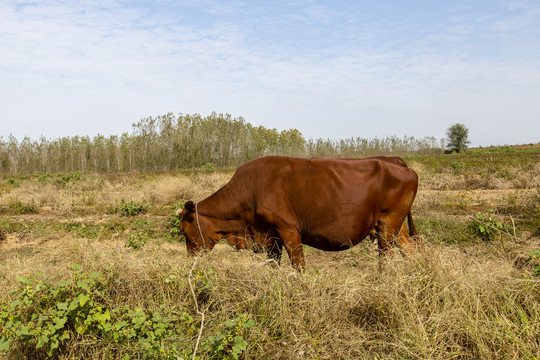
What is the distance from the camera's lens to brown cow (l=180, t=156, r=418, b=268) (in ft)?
17.5

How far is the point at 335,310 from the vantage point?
3795 mm

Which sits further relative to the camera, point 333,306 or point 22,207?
point 22,207

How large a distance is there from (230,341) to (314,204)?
238cm

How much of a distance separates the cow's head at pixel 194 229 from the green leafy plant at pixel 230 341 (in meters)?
2.32

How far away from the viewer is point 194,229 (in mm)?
5836

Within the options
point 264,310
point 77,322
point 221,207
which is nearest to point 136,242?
point 221,207

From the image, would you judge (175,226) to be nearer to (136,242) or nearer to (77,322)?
(136,242)

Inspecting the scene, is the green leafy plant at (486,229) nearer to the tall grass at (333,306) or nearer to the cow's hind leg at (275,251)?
the tall grass at (333,306)

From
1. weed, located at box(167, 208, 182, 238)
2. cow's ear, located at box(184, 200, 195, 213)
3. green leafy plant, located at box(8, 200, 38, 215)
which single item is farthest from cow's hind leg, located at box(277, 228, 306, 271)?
green leafy plant, located at box(8, 200, 38, 215)

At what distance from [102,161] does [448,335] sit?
57869 millimetres

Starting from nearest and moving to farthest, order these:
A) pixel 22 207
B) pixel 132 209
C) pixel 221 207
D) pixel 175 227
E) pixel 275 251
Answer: pixel 275 251 < pixel 221 207 < pixel 175 227 < pixel 132 209 < pixel 22 207

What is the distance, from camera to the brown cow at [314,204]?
532 centimetres

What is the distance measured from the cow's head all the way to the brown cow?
0.10 feet

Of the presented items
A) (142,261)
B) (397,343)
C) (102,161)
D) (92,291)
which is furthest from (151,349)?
(102,161)
